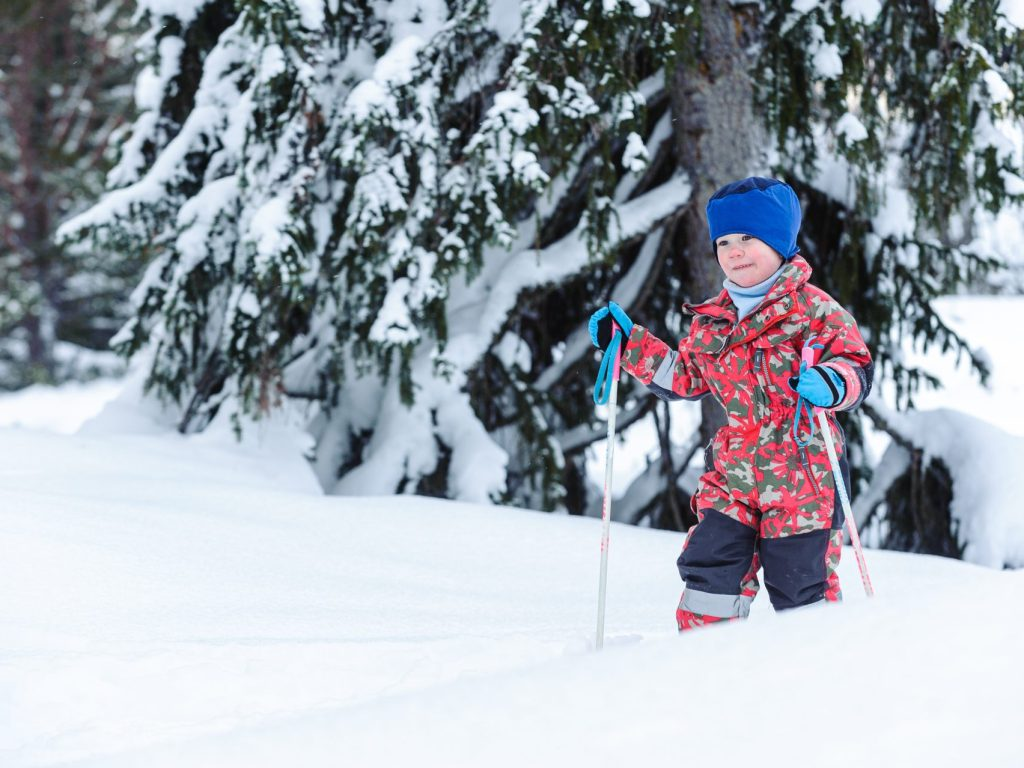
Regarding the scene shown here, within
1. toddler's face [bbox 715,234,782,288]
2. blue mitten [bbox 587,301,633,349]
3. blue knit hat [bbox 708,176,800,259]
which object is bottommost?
blue mitten [bbox 587,301,633,349]

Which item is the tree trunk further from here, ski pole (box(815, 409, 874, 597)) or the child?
ski pole (box(815, 409, 874, 597))

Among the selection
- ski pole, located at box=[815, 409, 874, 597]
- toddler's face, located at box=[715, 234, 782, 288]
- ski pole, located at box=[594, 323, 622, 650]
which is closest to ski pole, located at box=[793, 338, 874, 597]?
ski pole, located at box=[815, 409, 874, 597]

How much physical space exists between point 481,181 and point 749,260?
1874 mm

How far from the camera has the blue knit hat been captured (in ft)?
9.23

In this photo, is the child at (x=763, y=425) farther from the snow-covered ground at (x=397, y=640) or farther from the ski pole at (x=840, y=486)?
the snow-covered ground at (x=397, y=640)

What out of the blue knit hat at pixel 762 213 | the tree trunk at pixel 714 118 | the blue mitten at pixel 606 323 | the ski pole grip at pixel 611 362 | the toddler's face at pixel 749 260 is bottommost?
the ski pole grip at pixel 611 362

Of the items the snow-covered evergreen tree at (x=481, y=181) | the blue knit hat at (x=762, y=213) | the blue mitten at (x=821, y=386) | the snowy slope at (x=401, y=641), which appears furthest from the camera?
the snow-covered evergreen tree at (x=481, y=181)

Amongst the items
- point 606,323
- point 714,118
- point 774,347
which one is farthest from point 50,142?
point 774,347

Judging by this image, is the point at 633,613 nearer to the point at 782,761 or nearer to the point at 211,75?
the point at 782,761

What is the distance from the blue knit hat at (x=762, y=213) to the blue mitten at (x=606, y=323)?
1.17ft

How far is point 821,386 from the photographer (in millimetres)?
2520

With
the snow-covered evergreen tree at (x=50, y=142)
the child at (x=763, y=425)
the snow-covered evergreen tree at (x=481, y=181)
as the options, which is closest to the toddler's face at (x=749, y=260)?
the child at (x=763, y=425)

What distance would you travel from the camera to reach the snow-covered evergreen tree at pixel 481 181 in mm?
4375

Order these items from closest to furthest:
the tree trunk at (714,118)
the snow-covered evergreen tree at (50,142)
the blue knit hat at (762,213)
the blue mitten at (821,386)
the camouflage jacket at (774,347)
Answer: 1. the blue mitten at (821,386)
2. the camouflage jacket at (774,347)
3. the blue knit hat at (762,213)
4. the tree trunk at (714,118)
5. the snow-covered evergreen tree at (50,142)
